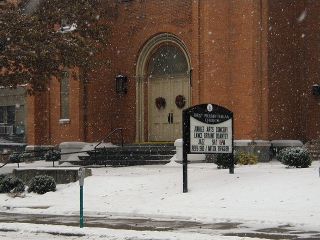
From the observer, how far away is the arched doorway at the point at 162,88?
28766mm

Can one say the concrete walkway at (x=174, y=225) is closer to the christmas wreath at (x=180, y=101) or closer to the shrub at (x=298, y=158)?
the shrub at (x=298, y=158)

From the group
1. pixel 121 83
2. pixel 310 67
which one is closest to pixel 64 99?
pixel 121 83

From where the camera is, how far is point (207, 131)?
18766 mm

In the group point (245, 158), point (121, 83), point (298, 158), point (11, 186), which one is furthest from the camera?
point (121, 83)

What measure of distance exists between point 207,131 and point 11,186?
6.70 metres

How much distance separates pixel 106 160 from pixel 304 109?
26.5 ft

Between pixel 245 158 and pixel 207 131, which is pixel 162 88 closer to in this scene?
pixel 245 158

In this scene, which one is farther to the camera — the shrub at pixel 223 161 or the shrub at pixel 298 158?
the shrub at pixel 223 161

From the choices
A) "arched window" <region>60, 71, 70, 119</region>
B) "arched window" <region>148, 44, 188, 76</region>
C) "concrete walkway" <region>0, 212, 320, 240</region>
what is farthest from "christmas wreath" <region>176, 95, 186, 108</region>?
"concrete walkway" <region>0, 212, 320, 240</region>

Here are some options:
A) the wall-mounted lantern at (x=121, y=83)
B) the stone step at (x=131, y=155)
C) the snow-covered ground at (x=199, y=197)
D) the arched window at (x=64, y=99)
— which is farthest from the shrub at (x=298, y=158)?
the arched window at (x=64, y=99)

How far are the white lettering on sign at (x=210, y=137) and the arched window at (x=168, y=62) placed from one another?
31.8 ft

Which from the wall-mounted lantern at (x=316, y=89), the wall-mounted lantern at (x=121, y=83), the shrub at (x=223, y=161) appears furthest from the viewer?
the wall-mounted lantern at (x=121, y=83)

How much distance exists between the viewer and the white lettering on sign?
60.4 ft

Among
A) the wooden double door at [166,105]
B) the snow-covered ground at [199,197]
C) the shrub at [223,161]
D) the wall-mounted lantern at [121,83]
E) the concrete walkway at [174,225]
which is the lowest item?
the concrete walkway at [174,225]
